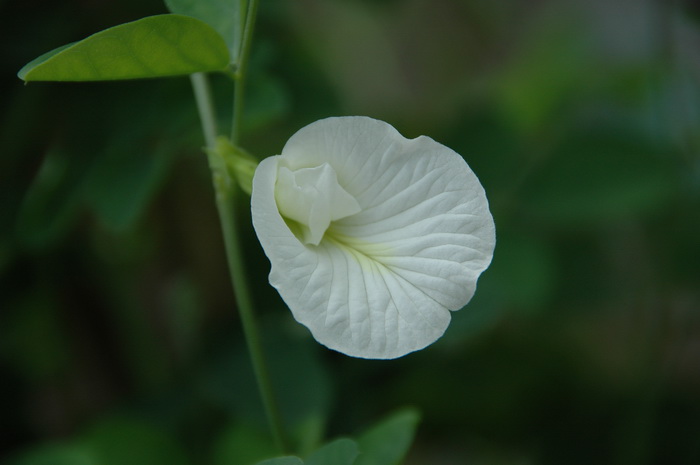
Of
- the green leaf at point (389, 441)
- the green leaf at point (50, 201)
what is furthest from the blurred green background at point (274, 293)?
the green leaf at point (389, 441)

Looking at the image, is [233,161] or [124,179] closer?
[233,161]

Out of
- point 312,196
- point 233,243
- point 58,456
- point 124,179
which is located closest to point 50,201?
point 124,179

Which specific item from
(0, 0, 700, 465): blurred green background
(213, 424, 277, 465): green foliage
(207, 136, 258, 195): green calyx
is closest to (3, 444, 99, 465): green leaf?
(0, 0, 700, 465): blurred green background

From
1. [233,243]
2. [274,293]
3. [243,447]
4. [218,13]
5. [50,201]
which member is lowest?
[243,447]

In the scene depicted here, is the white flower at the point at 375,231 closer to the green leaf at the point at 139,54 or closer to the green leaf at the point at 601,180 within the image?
the green leaf at the point at 139,54

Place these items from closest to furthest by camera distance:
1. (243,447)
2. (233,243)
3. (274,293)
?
(233,243) < (243,447) < (274,293)

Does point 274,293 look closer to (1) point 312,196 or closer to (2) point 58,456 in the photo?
(2) point 58,456

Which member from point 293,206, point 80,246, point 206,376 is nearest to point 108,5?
point 80,246
